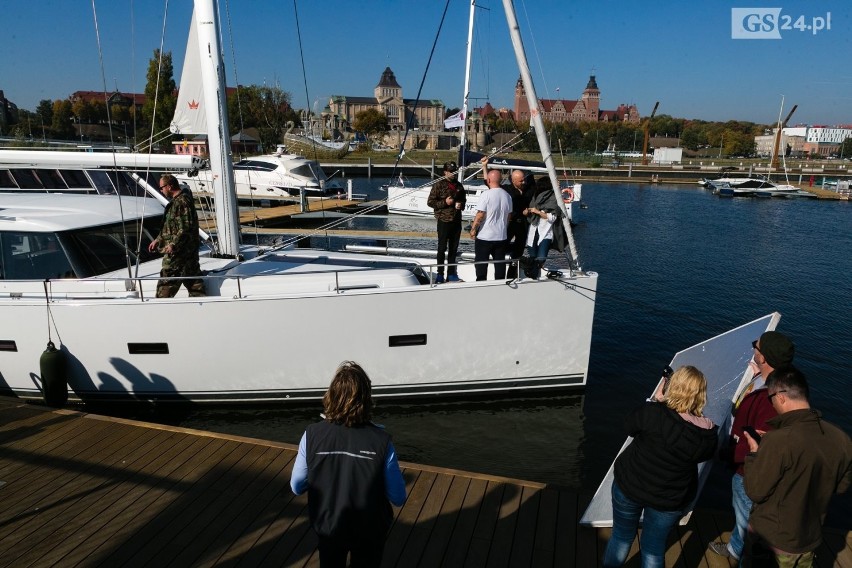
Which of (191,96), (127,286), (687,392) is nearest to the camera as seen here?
(687,392)

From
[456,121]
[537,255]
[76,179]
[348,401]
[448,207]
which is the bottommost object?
[537,255]

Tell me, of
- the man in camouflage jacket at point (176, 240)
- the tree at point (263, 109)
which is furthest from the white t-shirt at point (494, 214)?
the tree at point (263, 109)

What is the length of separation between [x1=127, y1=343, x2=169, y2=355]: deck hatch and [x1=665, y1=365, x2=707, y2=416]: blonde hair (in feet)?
21.6

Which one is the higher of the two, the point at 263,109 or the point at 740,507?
the point at 263,109

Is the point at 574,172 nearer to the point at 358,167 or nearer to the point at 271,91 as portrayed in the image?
the point at 358,167

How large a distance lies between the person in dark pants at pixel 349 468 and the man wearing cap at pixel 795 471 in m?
1.93

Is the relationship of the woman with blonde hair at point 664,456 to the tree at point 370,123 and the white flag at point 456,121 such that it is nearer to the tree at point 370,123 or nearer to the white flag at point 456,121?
the white flag at point 456,121

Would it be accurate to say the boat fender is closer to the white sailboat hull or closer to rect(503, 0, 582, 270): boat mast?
the white sailboat hull

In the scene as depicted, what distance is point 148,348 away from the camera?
7676 mm

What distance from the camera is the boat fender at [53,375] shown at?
736 centimetres

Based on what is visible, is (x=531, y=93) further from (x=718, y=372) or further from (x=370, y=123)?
(x=370, y=123)

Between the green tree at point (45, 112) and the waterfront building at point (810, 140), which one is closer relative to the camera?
the green tree at point (45, 112)

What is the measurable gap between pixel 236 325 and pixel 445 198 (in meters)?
3.50

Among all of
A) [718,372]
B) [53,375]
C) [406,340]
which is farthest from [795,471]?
→ [53,375]
